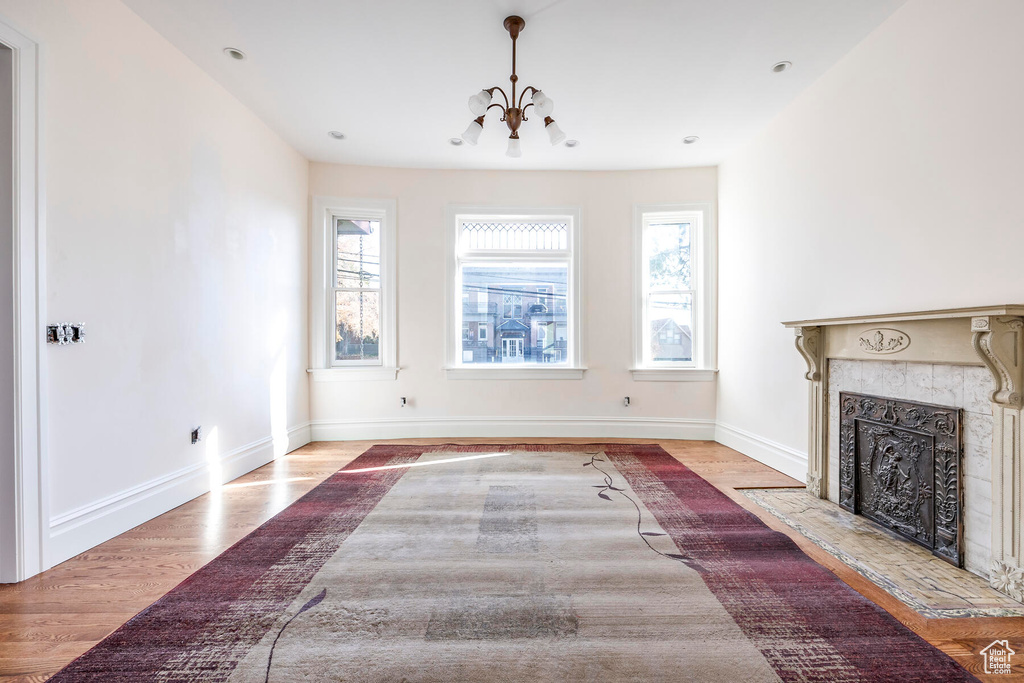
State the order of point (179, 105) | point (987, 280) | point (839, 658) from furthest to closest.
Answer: point (179, 105), point (987, 280), point (839, 658)

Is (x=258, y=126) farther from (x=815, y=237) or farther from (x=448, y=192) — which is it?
(x=815, y=237)

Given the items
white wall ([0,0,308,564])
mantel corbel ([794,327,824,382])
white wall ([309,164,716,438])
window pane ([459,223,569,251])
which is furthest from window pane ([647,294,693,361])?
white wall ([0,0,308,564])

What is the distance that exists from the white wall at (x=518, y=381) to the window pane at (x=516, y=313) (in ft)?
0.88

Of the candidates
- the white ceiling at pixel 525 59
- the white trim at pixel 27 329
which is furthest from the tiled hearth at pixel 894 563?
the white trim at pixel 27 329

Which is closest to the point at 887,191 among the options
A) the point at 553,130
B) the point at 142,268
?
Result: the point at 553,130

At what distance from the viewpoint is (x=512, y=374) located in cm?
481

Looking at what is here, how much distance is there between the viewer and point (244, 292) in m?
3.58

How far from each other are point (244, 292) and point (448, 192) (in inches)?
87.0

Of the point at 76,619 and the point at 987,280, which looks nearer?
the point at 76,619

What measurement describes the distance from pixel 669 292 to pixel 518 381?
1.84m

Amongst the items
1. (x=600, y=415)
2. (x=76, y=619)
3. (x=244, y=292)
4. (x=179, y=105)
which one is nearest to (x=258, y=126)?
(x=179, y=105)

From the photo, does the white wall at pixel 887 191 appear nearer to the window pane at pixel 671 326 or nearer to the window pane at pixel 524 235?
the window pane at pixel 671 326

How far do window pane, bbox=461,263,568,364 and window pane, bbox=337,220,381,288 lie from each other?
3.15ft

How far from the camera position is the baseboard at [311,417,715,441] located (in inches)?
185
